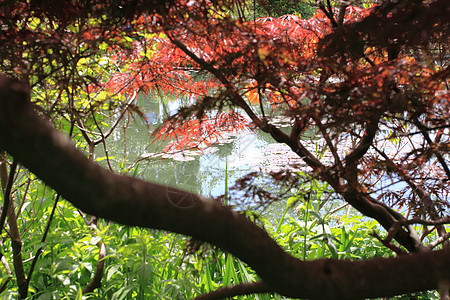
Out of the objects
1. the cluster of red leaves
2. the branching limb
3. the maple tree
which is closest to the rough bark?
the maple tree

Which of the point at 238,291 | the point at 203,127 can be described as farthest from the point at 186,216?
the point at 203,127

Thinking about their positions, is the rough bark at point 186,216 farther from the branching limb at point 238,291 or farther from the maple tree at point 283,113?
the branching limb at point 238,291

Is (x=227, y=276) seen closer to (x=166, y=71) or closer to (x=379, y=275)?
(x=166, y=71)

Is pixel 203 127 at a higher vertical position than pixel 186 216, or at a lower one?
higher

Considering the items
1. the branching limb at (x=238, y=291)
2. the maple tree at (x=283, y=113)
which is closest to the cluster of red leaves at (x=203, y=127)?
the maple tree at (x=283, y=113)

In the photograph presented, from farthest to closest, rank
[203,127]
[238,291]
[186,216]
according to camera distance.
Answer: [203,127]
[238,291]
[186,216]

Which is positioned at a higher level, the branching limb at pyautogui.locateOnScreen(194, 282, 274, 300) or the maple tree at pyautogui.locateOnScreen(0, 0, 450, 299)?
the maple tree at pyautogui.locateOnScreen(0, 0, 450, 299)

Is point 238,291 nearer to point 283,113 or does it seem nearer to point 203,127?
point 283,113

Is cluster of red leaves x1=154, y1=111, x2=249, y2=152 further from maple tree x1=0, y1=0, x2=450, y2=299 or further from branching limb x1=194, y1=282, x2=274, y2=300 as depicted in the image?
branching limb x1=194, y1=282, x2=274, y2=300

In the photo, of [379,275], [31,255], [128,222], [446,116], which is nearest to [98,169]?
[128,222]

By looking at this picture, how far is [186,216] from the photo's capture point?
56 cm

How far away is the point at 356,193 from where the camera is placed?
1.05 meters

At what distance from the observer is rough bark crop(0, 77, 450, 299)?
0.44 metres

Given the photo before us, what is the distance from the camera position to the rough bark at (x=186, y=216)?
44 centimetres
